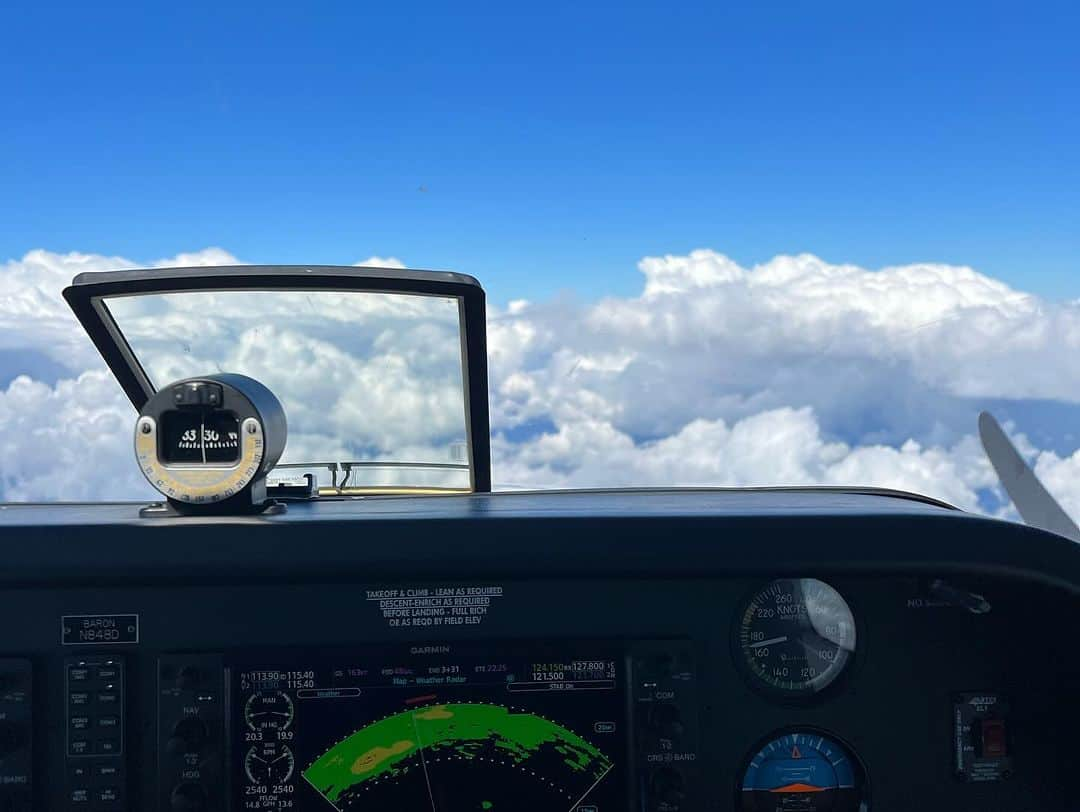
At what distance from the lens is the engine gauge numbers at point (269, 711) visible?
1.94 m

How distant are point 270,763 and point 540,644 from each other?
23.5 inches

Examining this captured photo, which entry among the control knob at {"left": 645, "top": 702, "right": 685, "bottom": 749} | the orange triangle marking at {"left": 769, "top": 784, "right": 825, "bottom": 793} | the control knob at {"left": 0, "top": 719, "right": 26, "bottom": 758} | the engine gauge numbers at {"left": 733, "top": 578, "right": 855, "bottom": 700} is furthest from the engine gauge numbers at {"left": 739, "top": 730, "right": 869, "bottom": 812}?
the control knob at {"left": 0, "top": 719, "right": 26, "bottom": 758}

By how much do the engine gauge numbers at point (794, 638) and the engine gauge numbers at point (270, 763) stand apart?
0.95 m

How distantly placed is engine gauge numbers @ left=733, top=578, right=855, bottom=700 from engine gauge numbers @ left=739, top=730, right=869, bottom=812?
0.35 feet

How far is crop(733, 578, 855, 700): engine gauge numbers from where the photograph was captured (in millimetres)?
2006

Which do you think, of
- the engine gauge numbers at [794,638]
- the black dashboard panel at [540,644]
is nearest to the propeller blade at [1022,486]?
the black dashboard panel at [540,644]

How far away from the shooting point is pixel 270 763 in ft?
6.38

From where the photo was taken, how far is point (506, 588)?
1962 millimetres

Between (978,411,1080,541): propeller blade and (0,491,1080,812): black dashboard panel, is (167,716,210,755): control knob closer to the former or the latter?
(0,491,1080,812): black dashboard panel

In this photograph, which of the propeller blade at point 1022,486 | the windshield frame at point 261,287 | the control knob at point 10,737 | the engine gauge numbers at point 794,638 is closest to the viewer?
the control knob at point 10,737

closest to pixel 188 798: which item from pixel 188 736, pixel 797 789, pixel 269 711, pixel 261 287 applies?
pixel 188 736

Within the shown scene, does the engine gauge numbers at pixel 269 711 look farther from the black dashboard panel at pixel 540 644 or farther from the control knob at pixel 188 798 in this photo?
the control knob at pixel 188 798

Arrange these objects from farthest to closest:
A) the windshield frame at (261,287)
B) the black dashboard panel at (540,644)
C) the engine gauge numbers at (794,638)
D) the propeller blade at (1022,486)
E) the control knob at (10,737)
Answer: the propeller blade at (1022,486) → the windshield frame at (261,287) → the engine gauge numbers at (794,638) → the control knob at (10,737) → the black dashboard panel at (540,644)

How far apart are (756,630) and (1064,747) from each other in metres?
0.73
